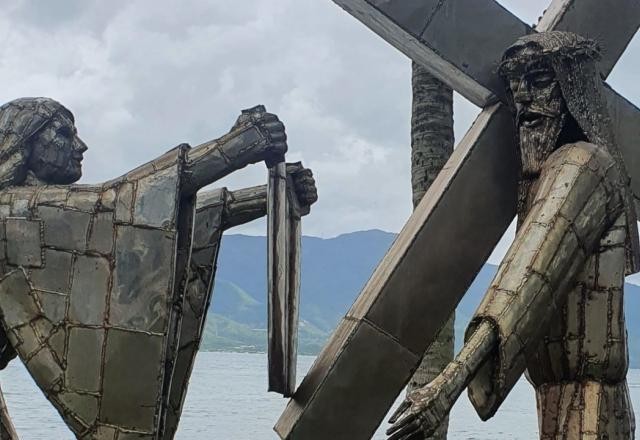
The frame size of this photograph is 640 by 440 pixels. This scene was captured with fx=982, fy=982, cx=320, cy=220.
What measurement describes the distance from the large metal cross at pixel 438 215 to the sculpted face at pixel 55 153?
1542mm

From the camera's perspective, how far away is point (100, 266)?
4598 millimetres

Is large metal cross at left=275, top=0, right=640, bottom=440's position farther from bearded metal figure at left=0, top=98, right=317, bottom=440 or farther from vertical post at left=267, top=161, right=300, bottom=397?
bearded metal figure at left=0, top=98, right=317, bottom=440

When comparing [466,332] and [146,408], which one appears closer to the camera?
[466,332]

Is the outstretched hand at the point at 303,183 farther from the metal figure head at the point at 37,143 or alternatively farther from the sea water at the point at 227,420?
the sea water at the point at 227,420

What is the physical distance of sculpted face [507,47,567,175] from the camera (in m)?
3.98

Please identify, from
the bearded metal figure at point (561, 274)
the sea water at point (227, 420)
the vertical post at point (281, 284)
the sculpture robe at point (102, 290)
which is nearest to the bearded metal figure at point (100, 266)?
the sculpture robe at point (102, 290)

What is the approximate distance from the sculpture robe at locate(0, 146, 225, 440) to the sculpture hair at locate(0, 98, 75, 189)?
0.39ft

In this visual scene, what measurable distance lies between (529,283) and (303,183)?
1949 mm

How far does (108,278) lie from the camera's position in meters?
4.57

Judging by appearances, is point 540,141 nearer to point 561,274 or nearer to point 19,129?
point 561,274

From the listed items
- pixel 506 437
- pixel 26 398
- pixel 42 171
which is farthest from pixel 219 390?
pixel 42 171

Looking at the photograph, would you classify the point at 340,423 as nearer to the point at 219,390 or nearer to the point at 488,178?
the point at 488,178

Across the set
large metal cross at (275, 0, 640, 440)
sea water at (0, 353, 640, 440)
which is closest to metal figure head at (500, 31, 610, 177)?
large metal cross at (275, 0, 640, 440)

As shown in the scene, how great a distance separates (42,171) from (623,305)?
2.89m
